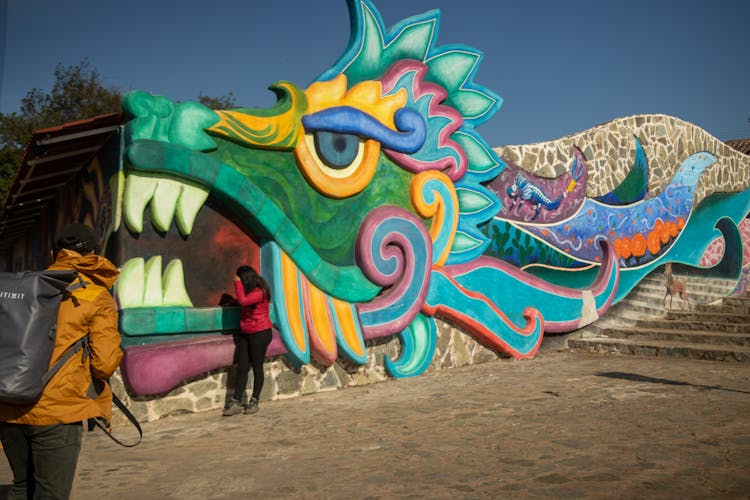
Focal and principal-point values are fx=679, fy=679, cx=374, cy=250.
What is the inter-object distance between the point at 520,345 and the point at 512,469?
18.6 ft

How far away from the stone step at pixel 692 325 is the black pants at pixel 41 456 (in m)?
10.7

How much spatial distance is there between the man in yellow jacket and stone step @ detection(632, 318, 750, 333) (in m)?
10.6

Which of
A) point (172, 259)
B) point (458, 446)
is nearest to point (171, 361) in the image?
point (172, 259)

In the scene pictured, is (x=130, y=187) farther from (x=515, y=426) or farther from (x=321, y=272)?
(x=515, y=426)

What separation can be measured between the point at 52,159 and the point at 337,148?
3.21 metres

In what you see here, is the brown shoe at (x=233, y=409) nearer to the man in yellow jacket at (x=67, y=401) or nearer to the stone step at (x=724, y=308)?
the man in yellow jacket at (x=67, y=401)

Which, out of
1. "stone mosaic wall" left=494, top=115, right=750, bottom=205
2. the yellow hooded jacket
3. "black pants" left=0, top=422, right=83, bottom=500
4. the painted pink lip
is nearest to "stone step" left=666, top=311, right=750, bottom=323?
"stone mosaic wall" left=494, top=115, right=750, bottom=205

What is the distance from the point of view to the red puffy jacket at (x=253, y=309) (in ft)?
22.0

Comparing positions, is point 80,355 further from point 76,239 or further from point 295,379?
point 295,379

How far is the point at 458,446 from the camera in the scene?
5.24 m

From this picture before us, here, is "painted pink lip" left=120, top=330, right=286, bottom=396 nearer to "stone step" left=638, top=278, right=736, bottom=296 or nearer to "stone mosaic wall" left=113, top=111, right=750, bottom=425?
"stone mosaic wall" left=113, top=111, right=750, bottom=425

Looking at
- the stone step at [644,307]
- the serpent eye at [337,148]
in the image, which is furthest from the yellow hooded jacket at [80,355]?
Answer: the stone step at [644,307]

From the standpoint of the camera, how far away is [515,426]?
5.82 m

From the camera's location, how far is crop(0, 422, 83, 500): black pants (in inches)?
111
